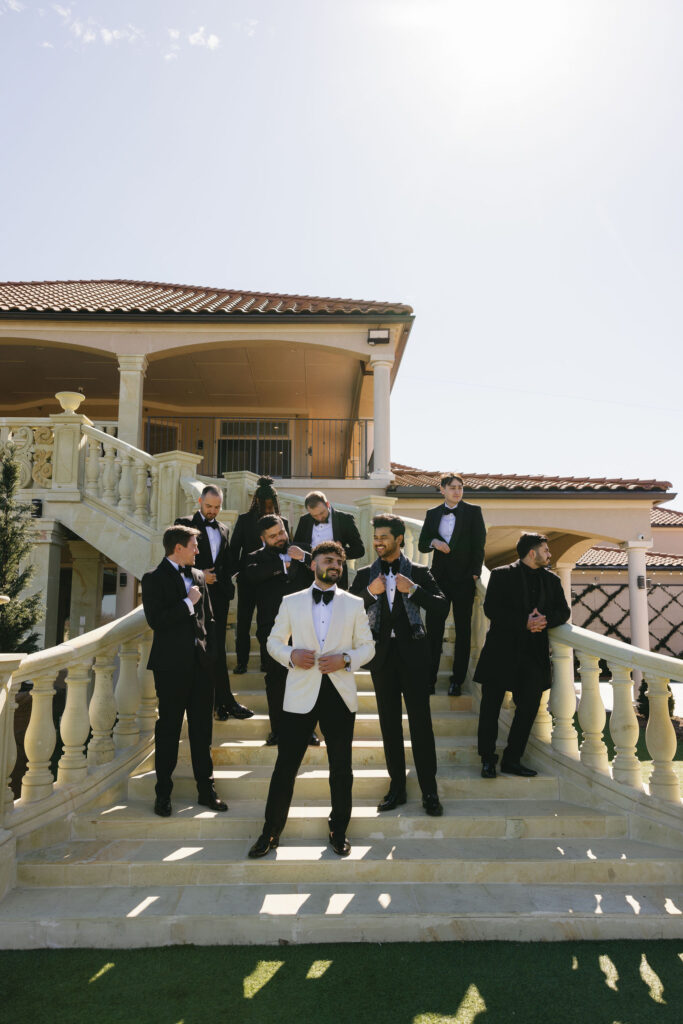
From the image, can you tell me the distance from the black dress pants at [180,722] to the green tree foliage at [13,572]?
2864 millimetres

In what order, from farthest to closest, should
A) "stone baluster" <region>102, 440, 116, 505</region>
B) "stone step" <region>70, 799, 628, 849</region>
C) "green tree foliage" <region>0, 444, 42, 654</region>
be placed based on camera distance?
"stone baluster" <region>102, 440, 116, 505</region>
"green tree foliage" <region>0, 444, 42, 654</region>
"stone step" <region>70, 799, 628, 849</region>

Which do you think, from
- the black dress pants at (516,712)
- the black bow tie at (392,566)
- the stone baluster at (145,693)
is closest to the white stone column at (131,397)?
the stone baluster at (145,693)

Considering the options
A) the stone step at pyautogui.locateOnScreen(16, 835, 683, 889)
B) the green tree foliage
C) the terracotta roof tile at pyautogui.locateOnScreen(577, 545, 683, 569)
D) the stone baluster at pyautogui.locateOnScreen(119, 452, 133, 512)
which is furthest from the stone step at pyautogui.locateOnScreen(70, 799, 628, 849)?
the terracotta roof tile at pyautogui.locateOnScreen(577, 545, 683, 569)

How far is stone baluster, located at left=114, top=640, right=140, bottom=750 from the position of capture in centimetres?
501

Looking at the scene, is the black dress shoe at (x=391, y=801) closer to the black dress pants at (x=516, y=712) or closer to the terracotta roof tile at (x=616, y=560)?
the black dress pants at (x=516, y=712)

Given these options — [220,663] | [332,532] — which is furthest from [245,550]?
[220,663]

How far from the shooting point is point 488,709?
192 inches

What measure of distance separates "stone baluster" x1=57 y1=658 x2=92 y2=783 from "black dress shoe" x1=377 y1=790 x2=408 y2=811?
2.02m

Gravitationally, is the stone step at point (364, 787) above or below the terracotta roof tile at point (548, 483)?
below

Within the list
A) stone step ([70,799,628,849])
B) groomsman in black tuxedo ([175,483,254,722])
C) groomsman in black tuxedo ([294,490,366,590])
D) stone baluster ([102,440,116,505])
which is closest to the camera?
stone step ([70,799,628,849])

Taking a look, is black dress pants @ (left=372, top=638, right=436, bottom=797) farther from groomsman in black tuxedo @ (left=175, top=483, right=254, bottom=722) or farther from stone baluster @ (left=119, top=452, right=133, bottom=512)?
stone baluster @ (left=119, top=452, right=133, bottom=512)

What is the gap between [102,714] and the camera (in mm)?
4695

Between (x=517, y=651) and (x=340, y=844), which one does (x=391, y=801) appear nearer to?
(x=340, y=844)

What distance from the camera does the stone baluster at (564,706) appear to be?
4.96 metres
